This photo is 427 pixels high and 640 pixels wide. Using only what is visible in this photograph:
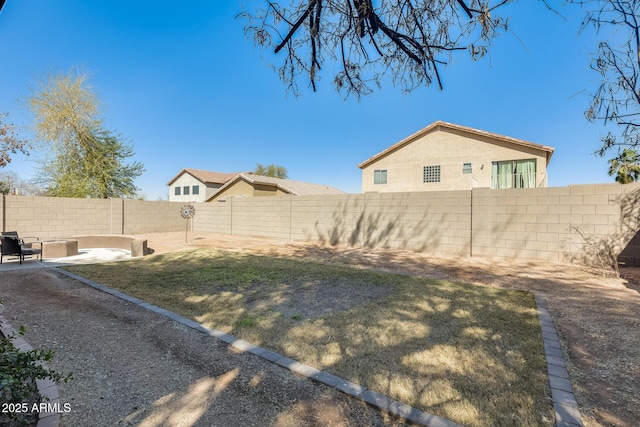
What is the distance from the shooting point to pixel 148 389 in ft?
7.75

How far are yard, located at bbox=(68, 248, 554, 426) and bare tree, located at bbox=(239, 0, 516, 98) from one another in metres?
2.95

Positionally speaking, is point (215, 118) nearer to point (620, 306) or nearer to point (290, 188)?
point (290, 188)

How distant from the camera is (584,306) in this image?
15.1 ft

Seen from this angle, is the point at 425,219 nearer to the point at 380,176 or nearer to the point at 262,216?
the point at 262,216

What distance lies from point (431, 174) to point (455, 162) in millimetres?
1727

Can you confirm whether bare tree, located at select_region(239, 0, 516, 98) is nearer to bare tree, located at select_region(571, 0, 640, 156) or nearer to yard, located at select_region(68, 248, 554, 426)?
bare tree, located at select_region(571, 0, 640, 156)

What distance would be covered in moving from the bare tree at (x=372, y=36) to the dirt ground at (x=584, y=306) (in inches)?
123

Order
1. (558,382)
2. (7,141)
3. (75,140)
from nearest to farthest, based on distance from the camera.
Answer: (558,382) < (7,141) < (75,140)

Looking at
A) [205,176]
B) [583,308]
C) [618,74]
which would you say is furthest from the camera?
[205,176]

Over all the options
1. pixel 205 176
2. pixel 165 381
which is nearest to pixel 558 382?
pixel 165 381

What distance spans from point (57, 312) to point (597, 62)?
25.8ft

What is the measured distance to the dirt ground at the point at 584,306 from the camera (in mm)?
2307

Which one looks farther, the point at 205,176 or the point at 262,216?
the point at 205,176

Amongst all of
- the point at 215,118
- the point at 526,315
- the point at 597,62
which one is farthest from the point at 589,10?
the point at 215,118
